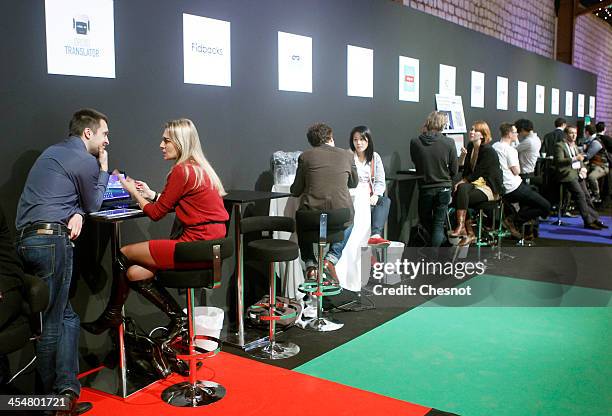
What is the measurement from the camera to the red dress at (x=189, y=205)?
3090mm

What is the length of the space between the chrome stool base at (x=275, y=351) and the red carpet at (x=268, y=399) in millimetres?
234

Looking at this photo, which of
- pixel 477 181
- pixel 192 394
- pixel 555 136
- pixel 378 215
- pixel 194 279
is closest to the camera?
pixel 194 279

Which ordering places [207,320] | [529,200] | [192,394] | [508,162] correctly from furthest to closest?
[529,200] → [508,162] → [207,320] → [192,394]

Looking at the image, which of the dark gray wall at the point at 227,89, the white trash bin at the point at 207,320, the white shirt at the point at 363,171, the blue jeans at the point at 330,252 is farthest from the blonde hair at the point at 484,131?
the white trash bin at the point at 207,320

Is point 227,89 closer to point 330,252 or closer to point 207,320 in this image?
point 330,252

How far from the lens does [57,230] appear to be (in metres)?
2.74

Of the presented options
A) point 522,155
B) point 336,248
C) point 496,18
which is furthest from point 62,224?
point 496,18

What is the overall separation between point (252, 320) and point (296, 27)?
7.71 feet

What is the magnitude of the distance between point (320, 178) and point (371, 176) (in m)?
1.24

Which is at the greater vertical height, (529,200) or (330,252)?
(529,200)

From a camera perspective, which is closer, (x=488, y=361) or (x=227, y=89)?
(x=488, y=361)

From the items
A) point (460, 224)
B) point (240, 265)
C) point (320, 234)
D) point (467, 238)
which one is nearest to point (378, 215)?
point (460, 224)

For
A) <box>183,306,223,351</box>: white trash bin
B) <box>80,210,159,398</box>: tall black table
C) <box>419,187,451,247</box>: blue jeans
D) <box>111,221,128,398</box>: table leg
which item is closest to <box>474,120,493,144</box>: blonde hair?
<box>419,187,451,247</box>: blue jeans

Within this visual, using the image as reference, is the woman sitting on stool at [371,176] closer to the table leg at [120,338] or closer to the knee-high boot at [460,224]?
the knee-high boot at [460,224]
